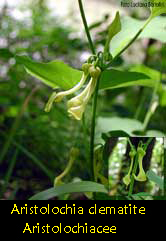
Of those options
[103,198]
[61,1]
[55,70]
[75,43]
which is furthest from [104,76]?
[61,1]

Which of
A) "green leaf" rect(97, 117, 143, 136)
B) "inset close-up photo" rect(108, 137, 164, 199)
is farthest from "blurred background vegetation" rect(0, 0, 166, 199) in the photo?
"inset close-up photo" rect(108, 137, 164, 199)

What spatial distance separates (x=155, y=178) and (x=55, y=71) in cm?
19

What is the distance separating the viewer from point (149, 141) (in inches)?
17.7

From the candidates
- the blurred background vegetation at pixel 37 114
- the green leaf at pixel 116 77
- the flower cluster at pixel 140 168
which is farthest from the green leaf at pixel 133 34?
the blurred background vegetation at pixel 37 114

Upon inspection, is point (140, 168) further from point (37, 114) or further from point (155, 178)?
point (37, 114)

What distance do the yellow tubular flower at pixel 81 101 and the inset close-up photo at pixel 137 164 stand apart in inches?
3.3

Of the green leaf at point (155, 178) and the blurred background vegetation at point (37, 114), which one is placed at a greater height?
the blurred background vegetation at point (37, 114)

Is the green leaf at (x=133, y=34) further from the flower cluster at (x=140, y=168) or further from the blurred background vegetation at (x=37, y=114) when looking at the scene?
the blurred background vegetation at (x=37, y=114)

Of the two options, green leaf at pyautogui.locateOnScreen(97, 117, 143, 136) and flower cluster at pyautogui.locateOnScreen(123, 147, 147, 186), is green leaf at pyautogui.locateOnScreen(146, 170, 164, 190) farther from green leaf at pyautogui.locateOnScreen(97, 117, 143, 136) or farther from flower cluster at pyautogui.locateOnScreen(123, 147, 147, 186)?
green leaf at pyautogui.locateOnScreen(97, 117, 143, 136)

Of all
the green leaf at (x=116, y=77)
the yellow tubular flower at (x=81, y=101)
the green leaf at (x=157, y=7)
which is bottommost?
the yellow tubular flower at (x=81, y=101)

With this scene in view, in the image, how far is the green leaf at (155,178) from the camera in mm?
419
